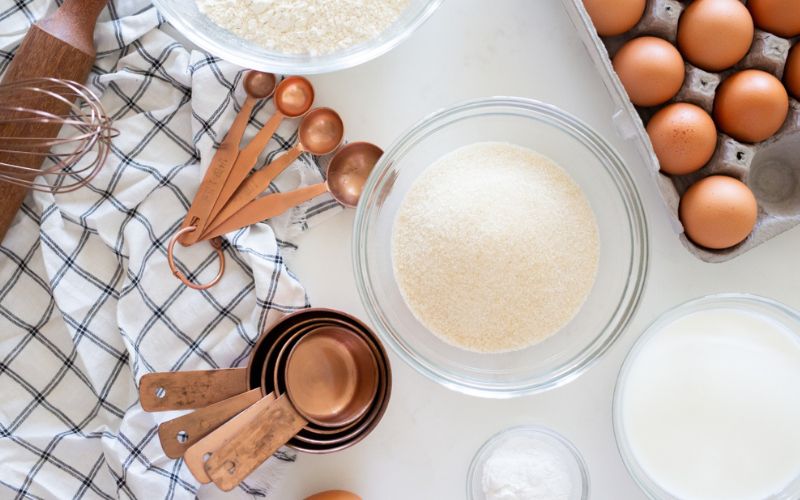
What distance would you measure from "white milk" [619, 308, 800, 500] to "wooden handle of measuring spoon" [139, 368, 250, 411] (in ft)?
2.59

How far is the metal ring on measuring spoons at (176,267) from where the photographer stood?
63.1 inches

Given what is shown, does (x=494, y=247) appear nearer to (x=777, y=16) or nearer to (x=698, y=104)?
(x=698, y=104)

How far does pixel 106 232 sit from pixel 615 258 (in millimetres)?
1069

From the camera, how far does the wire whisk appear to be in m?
1.59

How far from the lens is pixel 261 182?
5.28 feet

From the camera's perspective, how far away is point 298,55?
156 cm

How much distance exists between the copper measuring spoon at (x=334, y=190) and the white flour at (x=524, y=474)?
2.03 ft

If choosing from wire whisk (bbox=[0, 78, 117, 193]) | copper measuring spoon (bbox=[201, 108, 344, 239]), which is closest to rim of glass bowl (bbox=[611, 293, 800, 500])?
copper measuring spoon (bbox=[201, 108, 344, 239])

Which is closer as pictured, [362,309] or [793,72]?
[793,72]

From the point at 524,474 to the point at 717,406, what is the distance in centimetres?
42

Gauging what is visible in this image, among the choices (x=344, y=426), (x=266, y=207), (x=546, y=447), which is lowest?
Answer: (x=546, y=447)

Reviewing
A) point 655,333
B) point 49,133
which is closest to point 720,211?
point 655,333

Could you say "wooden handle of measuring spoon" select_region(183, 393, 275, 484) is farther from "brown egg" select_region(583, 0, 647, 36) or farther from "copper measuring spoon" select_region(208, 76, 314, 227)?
"brown egg" select_region(583, 0, 647, 36)

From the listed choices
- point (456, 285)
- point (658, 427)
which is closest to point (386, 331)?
point (456, 285)
